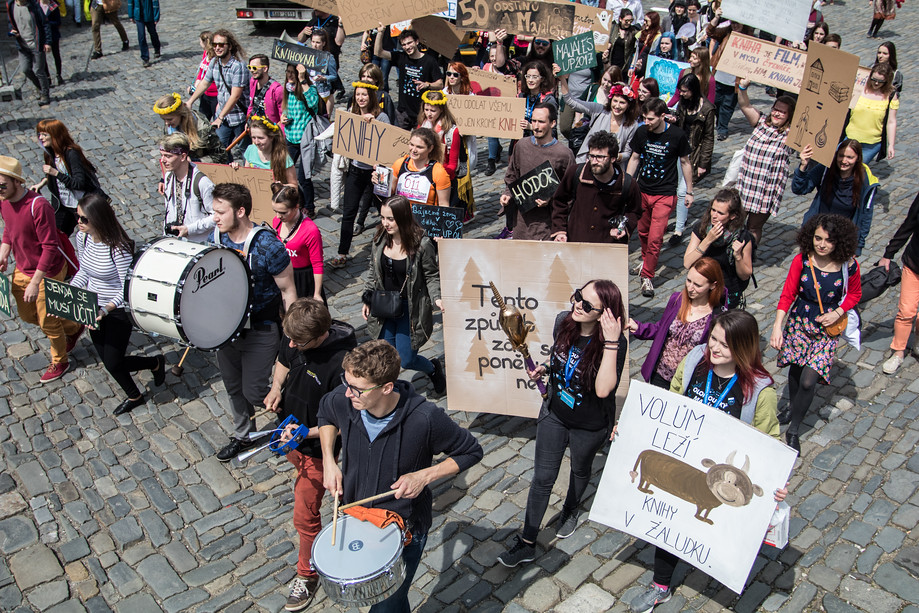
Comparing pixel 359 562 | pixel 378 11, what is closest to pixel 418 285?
pixel 359 562

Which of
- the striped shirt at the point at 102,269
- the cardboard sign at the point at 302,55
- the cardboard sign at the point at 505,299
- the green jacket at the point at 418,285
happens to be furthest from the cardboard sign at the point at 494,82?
the striped shirt at the point at 102,269

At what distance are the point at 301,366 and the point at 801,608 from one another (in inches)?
122

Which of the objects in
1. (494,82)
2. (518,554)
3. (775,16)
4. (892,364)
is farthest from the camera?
(775,16)

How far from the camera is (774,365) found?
21.9 feet

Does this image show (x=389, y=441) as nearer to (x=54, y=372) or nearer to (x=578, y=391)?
(x=578, y=391)

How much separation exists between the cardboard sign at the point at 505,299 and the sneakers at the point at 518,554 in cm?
119

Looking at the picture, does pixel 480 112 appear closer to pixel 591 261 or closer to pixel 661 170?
pixel 661 170

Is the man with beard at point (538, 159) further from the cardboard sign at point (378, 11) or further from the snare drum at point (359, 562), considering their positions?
the snare drum at point (359, 562)

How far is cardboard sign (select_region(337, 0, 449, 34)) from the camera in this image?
967 cm

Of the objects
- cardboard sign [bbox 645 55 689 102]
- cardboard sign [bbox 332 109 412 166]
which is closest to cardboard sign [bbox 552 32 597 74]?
cardboard sign [bbox 645 55 689 102]

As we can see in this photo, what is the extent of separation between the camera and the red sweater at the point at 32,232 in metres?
6.30

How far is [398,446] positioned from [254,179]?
15.9ft

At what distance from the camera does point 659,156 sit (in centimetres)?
767

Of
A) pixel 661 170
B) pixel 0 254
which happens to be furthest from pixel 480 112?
pixel 0 254
